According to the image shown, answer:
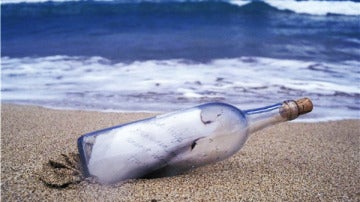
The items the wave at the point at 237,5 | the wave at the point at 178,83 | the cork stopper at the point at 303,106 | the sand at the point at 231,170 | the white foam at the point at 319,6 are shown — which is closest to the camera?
the sand at the point at 231,170

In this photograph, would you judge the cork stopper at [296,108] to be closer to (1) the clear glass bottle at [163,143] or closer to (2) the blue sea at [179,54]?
(1) the clear glass bottle at [163,143]

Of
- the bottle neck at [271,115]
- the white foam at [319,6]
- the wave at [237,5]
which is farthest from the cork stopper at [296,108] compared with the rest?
the white foam at [319,6]

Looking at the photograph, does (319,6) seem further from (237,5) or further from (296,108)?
(296,108)

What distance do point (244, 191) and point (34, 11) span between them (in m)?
11.0

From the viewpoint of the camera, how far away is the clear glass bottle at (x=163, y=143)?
4.90ft

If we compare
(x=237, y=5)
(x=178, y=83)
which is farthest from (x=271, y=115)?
(x=237, y=5)

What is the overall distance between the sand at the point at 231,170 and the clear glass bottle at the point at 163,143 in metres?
0.06

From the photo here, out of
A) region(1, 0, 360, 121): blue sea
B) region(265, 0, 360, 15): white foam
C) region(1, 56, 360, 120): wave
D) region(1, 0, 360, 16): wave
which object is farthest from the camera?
region(1, 0, 360, 16): wave

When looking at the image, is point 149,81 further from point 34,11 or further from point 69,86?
point 34,11

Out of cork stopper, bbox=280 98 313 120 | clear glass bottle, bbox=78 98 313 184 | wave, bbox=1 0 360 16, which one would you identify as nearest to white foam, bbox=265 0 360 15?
wave, bbox=1 0 360 16

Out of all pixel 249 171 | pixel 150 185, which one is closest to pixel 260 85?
pixel 249 171

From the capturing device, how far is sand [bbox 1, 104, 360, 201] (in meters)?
1.49

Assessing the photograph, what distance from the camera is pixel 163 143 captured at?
4.98 feet

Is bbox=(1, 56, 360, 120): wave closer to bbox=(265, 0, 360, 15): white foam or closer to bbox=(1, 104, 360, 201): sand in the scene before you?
bbox=(1, 104, 360, 201): sand
